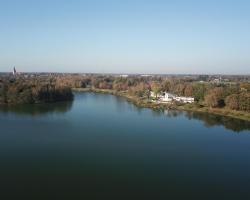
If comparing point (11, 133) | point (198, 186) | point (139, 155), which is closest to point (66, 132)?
point (11, 133)

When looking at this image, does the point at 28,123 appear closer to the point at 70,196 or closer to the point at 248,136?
the point at 70,196

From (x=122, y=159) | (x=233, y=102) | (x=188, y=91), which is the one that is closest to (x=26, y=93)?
(x=188, y=91)

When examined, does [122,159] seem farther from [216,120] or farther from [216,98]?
[216,98]

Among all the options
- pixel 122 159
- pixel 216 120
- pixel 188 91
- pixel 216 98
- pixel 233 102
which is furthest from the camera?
pixel 188 91

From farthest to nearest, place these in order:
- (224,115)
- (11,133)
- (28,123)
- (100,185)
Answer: (224,115) < (28,123) < (11,133) < (100,185)

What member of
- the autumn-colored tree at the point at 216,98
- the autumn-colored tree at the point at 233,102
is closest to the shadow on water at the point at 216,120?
the autumn-colored tree at the point at 233,102

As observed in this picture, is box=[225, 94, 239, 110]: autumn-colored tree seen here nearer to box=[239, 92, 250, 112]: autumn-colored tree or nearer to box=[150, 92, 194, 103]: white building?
box=[239, 92, 250, 112]: autumn-colored tree

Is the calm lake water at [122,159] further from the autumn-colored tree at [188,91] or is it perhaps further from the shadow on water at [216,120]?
the autumn-colored tree at [188,91]
